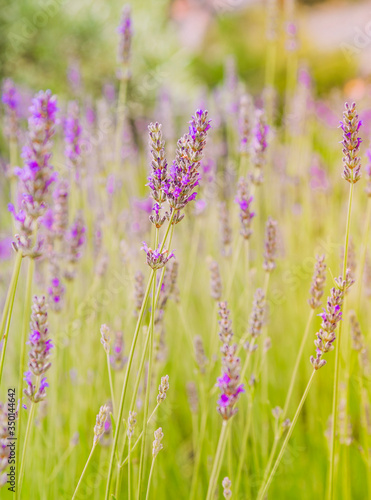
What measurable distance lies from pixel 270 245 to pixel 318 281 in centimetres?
17

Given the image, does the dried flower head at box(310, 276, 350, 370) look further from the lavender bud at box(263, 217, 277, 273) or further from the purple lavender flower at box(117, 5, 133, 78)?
the purple lavender flower at box(117, 5, 133, 78)

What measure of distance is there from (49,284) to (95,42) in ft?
18.2

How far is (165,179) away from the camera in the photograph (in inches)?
25.2

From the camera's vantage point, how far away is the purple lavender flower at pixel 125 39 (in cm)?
134

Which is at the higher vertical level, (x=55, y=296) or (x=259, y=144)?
(x=259, y=144)

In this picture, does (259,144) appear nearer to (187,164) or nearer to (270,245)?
(270,245)

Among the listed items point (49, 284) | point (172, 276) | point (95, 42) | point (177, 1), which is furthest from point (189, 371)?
point (177, 1)

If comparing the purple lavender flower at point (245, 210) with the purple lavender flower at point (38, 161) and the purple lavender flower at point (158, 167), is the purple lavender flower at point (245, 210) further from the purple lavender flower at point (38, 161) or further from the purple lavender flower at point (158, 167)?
the purple lavender flower at point (38, 161)

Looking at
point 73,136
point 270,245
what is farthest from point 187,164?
point 73,136

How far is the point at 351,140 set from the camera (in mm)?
688

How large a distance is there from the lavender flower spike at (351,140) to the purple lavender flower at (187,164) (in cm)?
21

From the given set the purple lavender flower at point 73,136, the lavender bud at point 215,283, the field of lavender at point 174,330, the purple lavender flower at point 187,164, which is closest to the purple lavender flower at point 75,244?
the field of lavender at point 174,330

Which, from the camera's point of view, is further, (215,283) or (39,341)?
(215,283)

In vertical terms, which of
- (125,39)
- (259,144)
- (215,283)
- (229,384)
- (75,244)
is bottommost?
(229,384)
